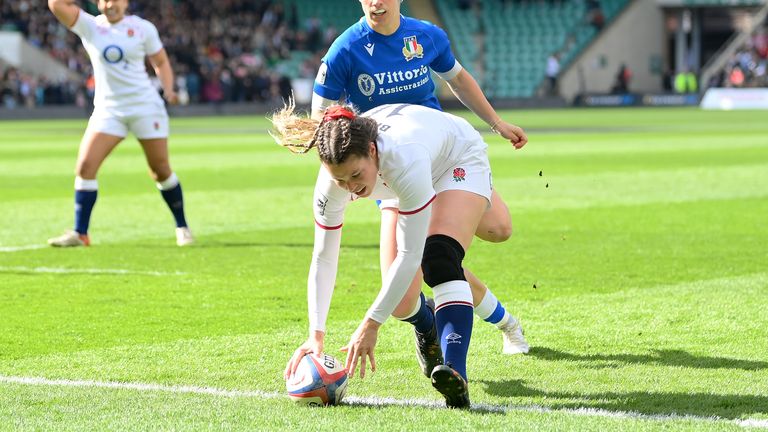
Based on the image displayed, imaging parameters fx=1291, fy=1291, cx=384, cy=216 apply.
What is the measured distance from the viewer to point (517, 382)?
5.85 meters

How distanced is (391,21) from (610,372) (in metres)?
1.99

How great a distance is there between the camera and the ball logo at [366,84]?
6.40 m

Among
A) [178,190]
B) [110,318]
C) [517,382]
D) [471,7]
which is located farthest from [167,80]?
[471,7]

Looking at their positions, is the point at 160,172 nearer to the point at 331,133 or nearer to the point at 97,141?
the point at 97,141

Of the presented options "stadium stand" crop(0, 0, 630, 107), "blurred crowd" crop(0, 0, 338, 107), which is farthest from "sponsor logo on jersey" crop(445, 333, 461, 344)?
"stadium stand" crop(0, 0, 630, 107)

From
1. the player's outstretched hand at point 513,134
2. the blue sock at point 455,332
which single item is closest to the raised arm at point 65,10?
the player's outstretched hand at point 513,134

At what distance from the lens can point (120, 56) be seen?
11.3m

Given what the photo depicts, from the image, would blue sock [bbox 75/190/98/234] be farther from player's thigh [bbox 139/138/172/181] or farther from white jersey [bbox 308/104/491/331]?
white jersey [bbox 308/104/491/331]

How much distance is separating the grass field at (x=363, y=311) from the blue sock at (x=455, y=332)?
0.63ft

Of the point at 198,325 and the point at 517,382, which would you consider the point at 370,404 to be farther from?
the point at 198,325

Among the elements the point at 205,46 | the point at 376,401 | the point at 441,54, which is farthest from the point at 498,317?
the point at 205,46

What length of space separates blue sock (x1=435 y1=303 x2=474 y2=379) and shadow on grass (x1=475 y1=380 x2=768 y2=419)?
324 millimetres

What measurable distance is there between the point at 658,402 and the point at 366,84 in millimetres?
2165

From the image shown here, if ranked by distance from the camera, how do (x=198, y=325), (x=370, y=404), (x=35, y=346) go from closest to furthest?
1. (x=370, y=404)
2. (x=35, y=346)
3. (x=198, y=325)
